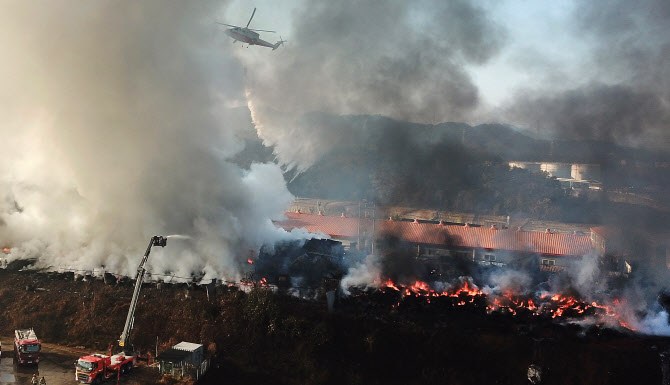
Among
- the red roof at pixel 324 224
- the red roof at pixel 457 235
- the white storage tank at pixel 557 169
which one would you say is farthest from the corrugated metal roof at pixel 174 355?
the white storage tank at pixel 557 169

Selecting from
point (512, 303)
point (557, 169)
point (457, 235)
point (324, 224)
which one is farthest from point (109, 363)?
point (557, 169)

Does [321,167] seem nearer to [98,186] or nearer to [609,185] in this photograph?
[609,185]

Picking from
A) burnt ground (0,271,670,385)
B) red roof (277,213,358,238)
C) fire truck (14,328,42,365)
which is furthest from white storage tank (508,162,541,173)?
fire truck (14,328,42,365)

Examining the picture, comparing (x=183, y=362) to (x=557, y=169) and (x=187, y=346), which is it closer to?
(x=187, y=346)

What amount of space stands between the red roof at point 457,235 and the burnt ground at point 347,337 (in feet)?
44.2

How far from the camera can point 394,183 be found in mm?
58656

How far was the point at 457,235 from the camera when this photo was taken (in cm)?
3872

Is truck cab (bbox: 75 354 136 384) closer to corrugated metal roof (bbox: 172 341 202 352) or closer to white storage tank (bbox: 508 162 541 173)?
corrugated metal roof (bbox: 172 341 202 352)

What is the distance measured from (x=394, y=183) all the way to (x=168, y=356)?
40741mm

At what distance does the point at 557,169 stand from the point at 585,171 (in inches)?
195

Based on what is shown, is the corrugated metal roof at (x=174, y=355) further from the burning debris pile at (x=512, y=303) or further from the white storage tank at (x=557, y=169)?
the white storage tank at (x=557, y=169)

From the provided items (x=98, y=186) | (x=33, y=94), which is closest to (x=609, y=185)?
(x=98, y=186)

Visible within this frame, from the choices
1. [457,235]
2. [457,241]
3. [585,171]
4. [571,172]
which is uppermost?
[571,172]

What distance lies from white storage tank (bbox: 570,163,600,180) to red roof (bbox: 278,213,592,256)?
16.3 meters
